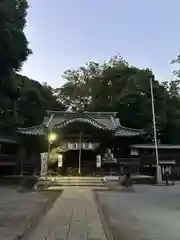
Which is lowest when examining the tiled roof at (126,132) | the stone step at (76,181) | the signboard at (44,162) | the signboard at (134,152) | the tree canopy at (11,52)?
the stone step at (76,181)

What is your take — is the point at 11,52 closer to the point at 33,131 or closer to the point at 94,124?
the point at 94,124

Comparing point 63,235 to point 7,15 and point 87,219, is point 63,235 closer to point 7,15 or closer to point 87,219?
point 87,219

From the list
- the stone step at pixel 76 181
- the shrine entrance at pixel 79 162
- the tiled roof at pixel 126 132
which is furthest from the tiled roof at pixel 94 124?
the stone step at pixel 76 181

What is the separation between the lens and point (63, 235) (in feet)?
27.9

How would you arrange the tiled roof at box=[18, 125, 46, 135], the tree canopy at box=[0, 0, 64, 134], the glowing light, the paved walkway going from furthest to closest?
the tiled roof at box=[18, 125, 46, 135], the glowing light, the tree canopy at box=[0, 0, 64, 134], the paved walkway

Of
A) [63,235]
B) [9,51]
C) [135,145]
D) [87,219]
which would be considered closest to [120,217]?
[87,219]

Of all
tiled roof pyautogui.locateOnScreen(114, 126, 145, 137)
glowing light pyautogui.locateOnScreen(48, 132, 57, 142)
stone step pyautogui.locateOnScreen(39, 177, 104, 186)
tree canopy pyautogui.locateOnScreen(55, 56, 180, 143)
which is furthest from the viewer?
tree canopy pyautogui.locateOnScreen(55, 56, 180, 143)

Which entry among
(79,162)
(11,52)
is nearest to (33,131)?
(79,162)

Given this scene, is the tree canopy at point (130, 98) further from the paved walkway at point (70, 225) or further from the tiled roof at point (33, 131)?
the paved walkway at point (70, 225)

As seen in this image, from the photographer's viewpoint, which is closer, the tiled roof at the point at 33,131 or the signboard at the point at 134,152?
the tiled roof at the point at 33,131

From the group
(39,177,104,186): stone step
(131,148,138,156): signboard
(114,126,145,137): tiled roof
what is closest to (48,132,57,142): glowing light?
(39,177,104,186): stone step

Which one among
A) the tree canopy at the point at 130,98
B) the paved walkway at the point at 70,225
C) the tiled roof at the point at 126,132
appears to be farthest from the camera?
the tree canopy at the point at 130,98

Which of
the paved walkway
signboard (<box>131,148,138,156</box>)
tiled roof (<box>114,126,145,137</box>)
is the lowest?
the paved walkway

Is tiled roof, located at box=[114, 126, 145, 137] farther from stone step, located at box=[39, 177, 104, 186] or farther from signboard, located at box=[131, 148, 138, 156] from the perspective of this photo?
stone step, located at box=[39, 177, 104, 186]
